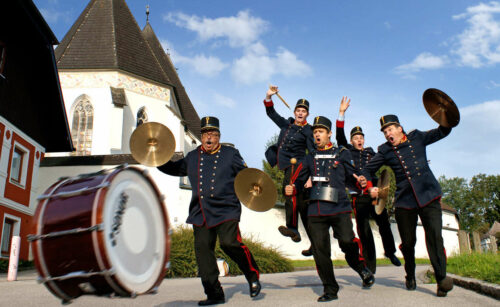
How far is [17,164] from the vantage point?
61.7ft

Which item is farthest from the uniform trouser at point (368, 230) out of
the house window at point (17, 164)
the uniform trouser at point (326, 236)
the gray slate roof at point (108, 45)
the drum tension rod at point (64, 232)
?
the gray slate roof at point (108, 45)

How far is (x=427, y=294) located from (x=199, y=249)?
2825mm

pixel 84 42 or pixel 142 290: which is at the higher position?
pixel 84 42

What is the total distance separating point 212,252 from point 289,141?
2.52 metres

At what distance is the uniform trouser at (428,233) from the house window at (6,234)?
1521 cm

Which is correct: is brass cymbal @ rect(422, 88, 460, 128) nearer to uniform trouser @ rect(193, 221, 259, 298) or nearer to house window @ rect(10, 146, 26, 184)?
uniform trouser @ rect(193, 221, 259, 298)

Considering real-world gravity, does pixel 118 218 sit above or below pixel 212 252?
above

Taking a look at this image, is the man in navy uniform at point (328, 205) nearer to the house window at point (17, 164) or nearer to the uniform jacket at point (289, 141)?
the uniform jacket at point (289, 141)

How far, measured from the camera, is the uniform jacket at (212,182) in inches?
229

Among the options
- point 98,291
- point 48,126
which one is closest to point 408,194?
point 98,291

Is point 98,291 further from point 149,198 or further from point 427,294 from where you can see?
point 427,294

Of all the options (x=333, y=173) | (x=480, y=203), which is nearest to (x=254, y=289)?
(x=333, y=173)

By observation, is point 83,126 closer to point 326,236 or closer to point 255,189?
point 255,189

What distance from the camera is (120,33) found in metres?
30.5
